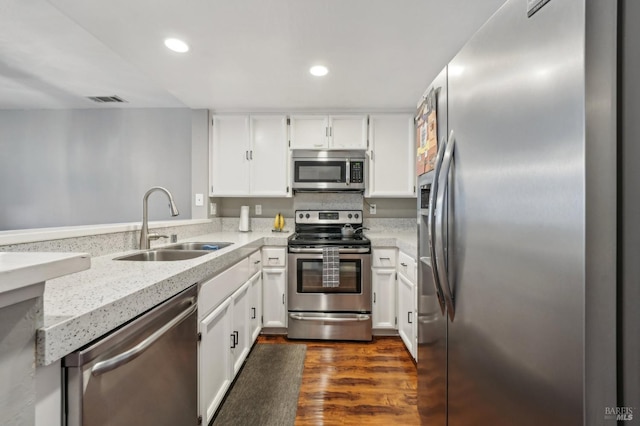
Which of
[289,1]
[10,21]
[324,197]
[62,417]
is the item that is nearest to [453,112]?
[289,1]

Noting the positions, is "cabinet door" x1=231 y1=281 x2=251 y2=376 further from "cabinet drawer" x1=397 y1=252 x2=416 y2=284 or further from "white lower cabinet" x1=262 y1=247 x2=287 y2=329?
"cabinet drawer" x1=397 y1=252 x2=416 y2=284

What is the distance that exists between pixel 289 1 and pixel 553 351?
1.77m

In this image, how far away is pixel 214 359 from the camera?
1.54 m

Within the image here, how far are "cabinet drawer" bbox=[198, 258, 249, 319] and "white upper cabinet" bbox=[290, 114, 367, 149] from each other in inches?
59.1

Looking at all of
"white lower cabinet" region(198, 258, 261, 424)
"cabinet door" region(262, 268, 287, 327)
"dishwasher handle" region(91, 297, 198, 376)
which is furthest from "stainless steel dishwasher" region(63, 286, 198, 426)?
"cabinet door" region(262, 268, 287, 327)

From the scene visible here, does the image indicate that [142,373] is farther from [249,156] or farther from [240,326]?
[249,156]

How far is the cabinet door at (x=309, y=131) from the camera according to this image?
3000 mm

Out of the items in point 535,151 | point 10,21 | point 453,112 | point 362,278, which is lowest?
point 362,278

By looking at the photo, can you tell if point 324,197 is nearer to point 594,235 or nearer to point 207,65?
point 207,65

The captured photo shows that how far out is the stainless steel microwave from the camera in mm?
2926

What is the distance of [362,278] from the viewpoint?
8.48 feet

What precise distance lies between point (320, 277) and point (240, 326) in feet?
2.79

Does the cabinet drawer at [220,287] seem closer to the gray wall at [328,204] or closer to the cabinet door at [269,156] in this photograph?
the cabinet door at [269,156]

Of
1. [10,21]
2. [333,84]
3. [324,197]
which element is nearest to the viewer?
[10,21]
